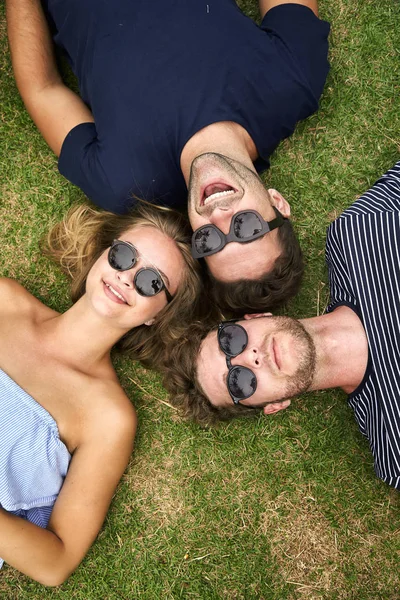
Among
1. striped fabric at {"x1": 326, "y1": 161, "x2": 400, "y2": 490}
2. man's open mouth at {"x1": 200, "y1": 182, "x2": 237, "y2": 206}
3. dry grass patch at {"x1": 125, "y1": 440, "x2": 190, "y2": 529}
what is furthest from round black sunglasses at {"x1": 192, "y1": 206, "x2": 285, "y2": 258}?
dry grass patch at {"x1": 125, "y1": 440, "x2": 190, "y2": 529}

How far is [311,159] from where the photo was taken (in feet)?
16.9

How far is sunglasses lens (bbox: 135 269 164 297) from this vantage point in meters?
4.00

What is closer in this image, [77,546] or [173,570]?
[77,546]

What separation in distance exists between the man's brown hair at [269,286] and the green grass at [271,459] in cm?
79

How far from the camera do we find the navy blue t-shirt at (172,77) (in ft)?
13.8

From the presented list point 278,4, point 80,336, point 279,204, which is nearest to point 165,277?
point 80,336

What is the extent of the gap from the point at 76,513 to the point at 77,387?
3.25ft

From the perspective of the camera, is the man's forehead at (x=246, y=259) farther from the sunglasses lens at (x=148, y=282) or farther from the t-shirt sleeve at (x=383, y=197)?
the t-shirt sleeve at (x=383, y=197)

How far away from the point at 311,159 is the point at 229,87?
1.32 m

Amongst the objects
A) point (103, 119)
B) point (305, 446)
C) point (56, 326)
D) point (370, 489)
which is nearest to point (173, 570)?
point (305, 446)

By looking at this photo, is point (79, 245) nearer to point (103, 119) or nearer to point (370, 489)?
point (103, 119)

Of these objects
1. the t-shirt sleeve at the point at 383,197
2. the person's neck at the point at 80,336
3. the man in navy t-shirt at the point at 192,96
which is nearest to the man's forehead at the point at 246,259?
the man in navy t-shirt at the point at 192,96

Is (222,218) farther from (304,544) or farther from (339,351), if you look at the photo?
(304,544)

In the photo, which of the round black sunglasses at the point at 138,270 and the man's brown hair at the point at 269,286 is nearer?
the round black sunglasses at the point at 138,270
